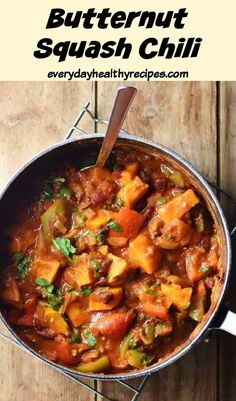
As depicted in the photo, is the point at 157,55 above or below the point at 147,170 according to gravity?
above

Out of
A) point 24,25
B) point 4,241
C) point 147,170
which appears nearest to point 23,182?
point 4,241

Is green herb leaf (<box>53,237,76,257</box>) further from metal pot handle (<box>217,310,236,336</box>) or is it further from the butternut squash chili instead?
metal pot handle (<box>217,310,236,336</box>)

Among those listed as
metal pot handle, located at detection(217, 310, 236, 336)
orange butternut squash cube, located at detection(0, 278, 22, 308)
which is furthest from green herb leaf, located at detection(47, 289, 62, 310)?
metal pot handle, located at detection(217, 310, 236, 336)

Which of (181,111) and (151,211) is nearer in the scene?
(151,211)

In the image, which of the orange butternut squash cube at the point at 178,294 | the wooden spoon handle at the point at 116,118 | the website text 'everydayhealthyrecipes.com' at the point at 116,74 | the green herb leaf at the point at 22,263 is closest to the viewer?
the wooden spoon handle at the point at 116,118

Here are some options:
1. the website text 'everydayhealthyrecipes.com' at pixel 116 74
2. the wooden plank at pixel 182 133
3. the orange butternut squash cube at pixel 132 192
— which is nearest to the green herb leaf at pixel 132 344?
the wooden plank at pixel 182 133

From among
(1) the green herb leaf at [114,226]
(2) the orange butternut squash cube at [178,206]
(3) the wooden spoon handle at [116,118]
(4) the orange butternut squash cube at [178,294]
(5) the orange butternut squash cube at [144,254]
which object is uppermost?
(3) the wooden spoon handle at [116,118]

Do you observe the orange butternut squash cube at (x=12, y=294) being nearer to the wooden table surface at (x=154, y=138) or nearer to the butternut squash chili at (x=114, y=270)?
the butternut squash chili at (x=114, y=270)

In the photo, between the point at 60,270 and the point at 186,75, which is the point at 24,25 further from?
the point at 60,270
